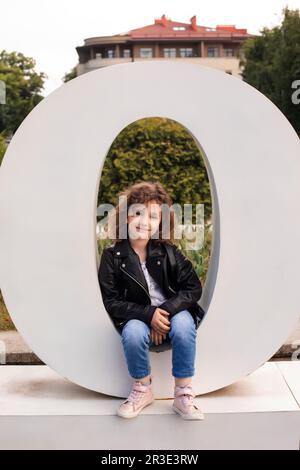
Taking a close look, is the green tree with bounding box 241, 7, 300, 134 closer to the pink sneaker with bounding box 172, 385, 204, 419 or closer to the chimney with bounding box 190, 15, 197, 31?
the pink sneaker with bounding box 172, 385, 204, 419

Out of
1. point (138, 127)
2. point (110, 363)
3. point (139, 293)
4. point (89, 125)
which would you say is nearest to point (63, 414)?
point (110, 363)

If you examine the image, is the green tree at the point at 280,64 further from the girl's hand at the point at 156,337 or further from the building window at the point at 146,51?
the girl's hand at the point at 156,337

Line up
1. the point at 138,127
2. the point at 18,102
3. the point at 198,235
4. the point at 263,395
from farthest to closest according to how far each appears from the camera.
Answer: the point at 18,102 < the point at 138,127 < the point at 198,235 < the point at 263,395

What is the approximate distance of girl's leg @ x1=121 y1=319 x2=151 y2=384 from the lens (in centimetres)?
364

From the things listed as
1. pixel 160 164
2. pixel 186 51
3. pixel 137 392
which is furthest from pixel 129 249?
pixel 186 51

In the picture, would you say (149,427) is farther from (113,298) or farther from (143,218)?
(143,218)

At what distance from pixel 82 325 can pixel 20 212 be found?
619 mm

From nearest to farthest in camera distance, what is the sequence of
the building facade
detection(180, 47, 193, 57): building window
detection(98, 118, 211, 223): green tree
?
detection(98, 118, 211, 223): green tree, the building facade, detection(180, 47, 193, 57): building window

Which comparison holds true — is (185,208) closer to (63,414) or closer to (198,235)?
(198,235)

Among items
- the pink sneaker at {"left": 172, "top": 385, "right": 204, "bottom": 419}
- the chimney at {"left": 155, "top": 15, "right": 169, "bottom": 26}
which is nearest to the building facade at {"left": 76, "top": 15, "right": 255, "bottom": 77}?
the chimney at {"left": 155, "top": 15, "right": 169, "bottom": 26}

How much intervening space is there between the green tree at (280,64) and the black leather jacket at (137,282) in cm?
2220

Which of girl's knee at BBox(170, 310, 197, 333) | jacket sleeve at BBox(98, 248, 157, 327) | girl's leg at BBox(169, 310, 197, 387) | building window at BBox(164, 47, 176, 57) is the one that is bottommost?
girl's leg at BBox(169, 310, 197, 387)

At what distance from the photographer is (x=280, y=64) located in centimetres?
2891

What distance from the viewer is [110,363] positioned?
12.9 ft
